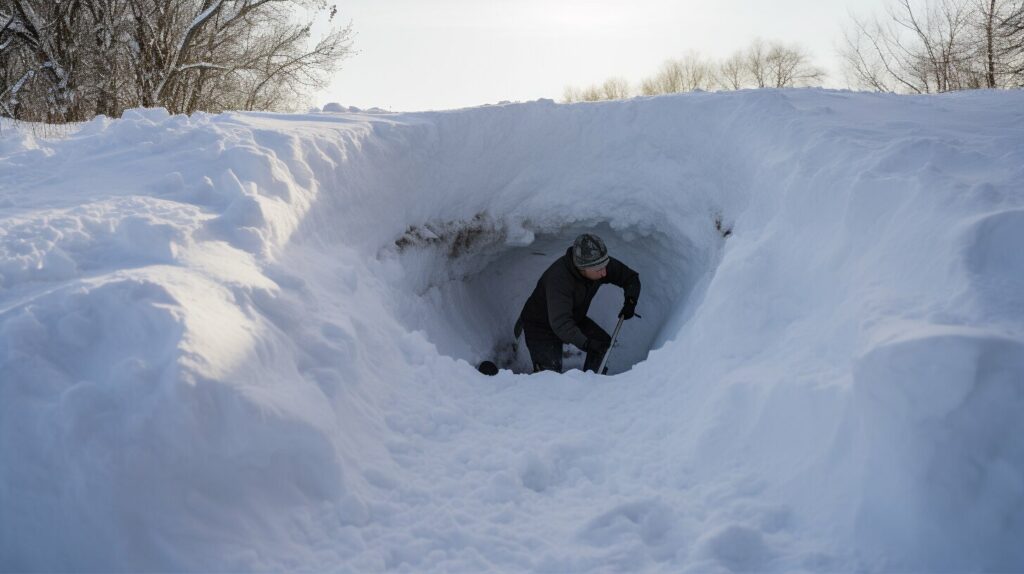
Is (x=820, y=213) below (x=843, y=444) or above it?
above

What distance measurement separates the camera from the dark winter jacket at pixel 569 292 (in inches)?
222

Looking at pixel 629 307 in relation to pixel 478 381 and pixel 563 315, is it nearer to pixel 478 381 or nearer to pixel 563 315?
pixel 563 315

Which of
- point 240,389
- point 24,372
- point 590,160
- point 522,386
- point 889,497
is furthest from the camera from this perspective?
point 590,160

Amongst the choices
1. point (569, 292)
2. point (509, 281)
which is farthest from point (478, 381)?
point (509, 281)

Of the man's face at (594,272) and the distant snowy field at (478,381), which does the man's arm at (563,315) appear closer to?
the man's face at (594,272)

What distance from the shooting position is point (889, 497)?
207 cm

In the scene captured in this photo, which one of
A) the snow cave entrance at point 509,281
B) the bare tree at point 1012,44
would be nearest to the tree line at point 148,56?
the snow cave entrance at point 509,281

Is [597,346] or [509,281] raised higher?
[509,281]

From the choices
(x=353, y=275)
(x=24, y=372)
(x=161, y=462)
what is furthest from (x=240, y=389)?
(x=353, y=275)

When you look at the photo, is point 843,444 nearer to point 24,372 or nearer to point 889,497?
point 889,497

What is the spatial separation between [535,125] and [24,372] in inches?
210

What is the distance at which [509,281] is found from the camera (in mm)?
8328

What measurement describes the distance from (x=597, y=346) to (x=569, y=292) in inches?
24.5

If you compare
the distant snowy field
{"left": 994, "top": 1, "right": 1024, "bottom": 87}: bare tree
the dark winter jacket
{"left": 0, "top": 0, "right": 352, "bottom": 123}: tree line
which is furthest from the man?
{"left": 994, "top": 1, "right": 1024, "bottom": 87}: bare tree
